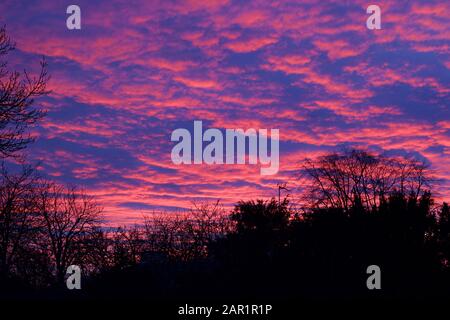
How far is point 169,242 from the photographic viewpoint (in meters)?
57.5

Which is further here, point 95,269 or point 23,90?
point 95,269

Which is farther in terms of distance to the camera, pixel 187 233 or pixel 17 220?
pixel 187 233
